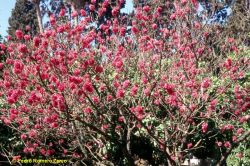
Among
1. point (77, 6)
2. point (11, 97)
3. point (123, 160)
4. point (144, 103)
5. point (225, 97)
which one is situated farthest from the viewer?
point (77, 6)

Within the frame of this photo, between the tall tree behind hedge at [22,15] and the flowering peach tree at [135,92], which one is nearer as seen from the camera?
the flowering peach tree at [135,92]

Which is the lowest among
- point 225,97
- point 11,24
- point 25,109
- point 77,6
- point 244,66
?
point 25,109

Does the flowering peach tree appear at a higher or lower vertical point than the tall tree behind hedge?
lower

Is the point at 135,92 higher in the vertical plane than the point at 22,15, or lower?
lower

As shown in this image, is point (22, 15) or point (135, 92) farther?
point (22, 15)

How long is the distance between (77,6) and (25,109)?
431 inches

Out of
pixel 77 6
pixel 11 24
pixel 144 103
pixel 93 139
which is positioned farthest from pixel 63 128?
pixel 11 24

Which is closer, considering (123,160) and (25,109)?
(25,109)

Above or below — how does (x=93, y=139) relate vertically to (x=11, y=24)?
below

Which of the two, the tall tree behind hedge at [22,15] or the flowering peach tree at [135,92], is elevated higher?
the tall tree behind hedge at [22,15]

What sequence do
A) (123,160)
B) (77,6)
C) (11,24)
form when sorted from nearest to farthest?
(123,160)
(77,6)
(11,24)

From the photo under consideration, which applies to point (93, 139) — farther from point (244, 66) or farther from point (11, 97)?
point (244, 66)

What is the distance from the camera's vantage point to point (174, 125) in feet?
21.1

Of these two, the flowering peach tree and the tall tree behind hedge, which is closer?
the flowering peach tree
